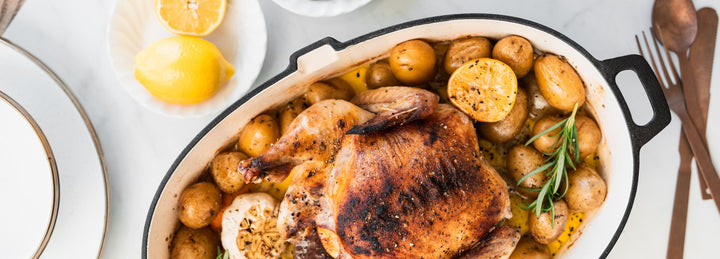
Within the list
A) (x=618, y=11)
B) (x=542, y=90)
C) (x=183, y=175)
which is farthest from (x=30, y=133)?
(x=618, y=11)

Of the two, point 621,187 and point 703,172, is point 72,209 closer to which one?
point 621,187

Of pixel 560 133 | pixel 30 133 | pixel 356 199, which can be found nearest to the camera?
pixel 356 199

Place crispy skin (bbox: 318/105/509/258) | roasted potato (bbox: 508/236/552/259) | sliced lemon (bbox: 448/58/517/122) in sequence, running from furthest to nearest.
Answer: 1. roasted potato (bbox: 508/236/552/259)
2. sliced lemon (bbox: 448/58/517/122)
3. crispy skin (bbox: 318/105/509/258)

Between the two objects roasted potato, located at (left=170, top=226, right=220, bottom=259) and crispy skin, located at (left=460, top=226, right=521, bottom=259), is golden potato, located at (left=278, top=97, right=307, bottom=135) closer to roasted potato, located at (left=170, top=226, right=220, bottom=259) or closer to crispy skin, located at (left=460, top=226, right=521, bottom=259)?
roasted potato, located at (left=170, top=226, right=220, bottom=259)

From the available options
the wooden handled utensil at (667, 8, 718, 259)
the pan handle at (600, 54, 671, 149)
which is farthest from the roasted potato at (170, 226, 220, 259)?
the wooden handled utensil at (667, 8, 718, 259)

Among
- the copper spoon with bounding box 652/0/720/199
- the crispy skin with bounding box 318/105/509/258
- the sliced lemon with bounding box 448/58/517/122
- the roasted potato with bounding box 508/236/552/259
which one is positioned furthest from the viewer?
the copper spoon with bounding box 652/0/720/199

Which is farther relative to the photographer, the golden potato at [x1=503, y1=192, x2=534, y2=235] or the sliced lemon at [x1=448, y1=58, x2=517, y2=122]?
the golden potato at [x1=503, y1=192, x2=534, y2=235]
